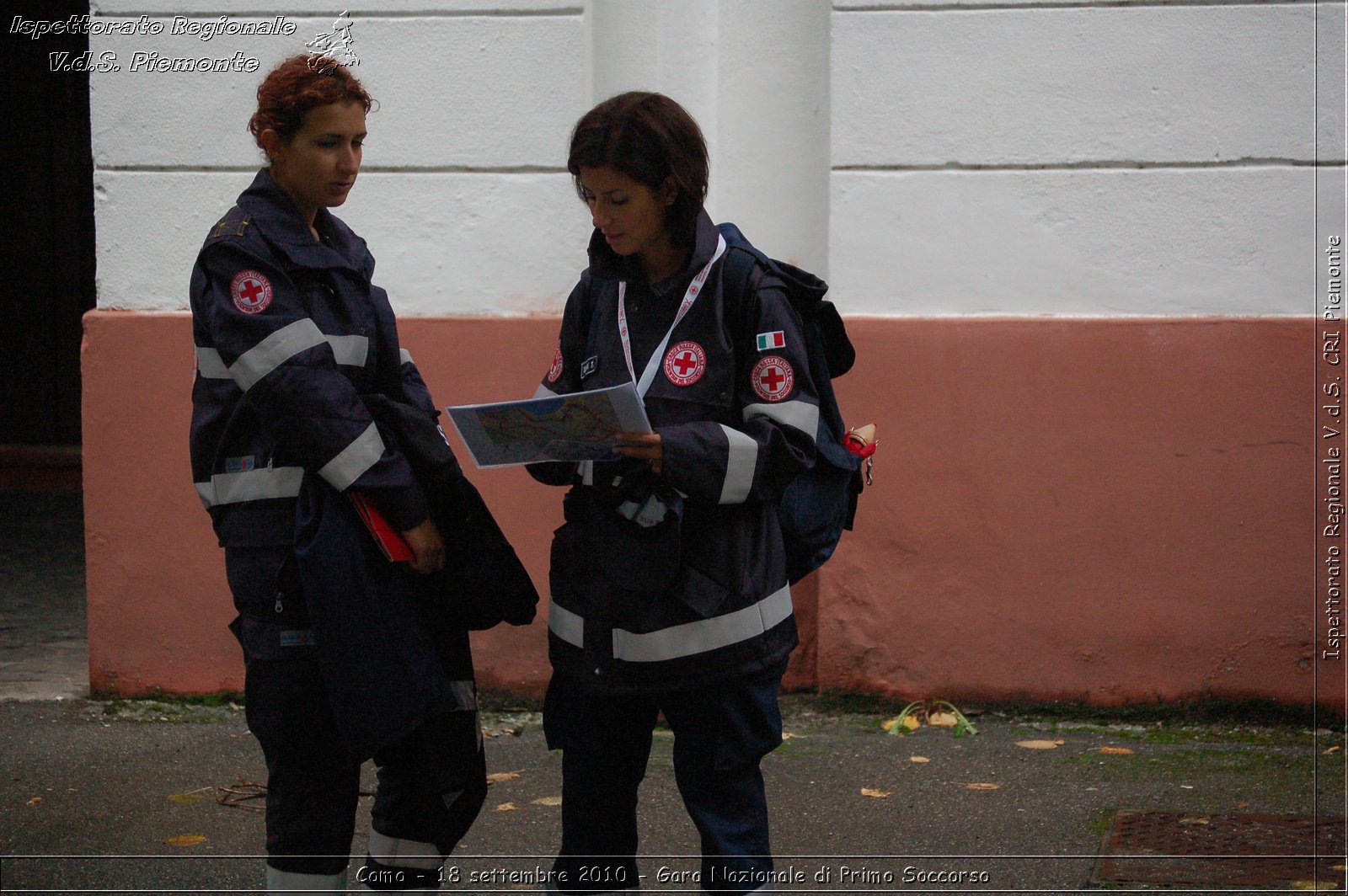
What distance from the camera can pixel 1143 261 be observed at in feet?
15.4

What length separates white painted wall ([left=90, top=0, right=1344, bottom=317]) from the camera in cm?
463

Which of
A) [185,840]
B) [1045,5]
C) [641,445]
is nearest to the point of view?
[641,445]

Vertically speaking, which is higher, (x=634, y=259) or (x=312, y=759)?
(x=634, y=259)

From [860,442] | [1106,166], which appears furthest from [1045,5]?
[860,442]

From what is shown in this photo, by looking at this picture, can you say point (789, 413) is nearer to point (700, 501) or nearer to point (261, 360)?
point (700, 501)

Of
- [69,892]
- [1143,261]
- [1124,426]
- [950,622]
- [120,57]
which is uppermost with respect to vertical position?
[120,57]

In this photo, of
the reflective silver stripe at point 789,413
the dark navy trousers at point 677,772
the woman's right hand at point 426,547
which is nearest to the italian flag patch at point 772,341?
the reflective silver stripe at point 789,413

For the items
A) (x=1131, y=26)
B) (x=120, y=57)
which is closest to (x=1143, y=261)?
(x=1131, y=26)

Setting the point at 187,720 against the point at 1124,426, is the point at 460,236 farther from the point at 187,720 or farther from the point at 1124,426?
the point at 1124,426

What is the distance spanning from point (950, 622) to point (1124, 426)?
86 centimetres

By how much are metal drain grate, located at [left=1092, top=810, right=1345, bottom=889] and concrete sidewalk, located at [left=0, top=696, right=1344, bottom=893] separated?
12 millimetres

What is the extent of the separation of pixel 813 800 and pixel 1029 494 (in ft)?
4.20

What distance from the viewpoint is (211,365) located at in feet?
8.89

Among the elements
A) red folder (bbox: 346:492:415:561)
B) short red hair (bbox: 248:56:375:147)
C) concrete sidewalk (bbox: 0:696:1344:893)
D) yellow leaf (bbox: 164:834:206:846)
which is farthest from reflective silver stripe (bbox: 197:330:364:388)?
yellow leaf (bbox: 164:834:206:846)
